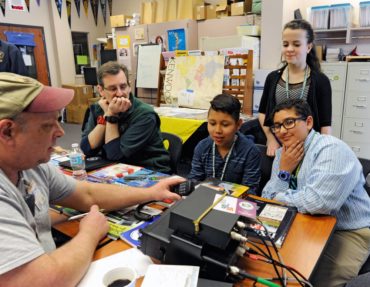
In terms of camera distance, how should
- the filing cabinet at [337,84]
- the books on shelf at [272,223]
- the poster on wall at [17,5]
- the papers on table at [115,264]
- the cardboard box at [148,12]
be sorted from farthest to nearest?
the poster on wall at [17,5] → the cardboard box at [148,12] → the filing cabinet at [337,84] → the books on shelf at [272,223] → the papers on table at [115,264]

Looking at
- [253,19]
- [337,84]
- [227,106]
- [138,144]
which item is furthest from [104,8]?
[227,106]

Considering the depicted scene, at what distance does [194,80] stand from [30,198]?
3.16 metres

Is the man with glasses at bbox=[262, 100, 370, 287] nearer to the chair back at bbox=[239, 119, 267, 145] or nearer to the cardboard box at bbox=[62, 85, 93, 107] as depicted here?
the chair back at bbox=[239, 119, 267, 145]

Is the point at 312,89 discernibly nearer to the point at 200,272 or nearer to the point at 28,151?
the point at 200,272

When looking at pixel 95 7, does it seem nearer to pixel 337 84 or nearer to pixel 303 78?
pixel 337 84

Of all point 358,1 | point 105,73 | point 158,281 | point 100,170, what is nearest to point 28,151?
point 158,281

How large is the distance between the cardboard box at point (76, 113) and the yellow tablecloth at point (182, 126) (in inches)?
139

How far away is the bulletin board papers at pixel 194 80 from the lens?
3.72 meters

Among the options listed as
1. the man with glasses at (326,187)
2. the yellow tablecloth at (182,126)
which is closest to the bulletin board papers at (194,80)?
the yellow tablecloth at (182,126)

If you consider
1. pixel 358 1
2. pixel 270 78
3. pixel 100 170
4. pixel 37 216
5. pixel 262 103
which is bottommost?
pixel 100 170

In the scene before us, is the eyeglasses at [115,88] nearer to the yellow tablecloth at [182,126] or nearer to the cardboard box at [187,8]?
the yellow tablecloth at [182,126]

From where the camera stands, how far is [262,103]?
88.1 inches

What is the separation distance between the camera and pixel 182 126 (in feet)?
11.0

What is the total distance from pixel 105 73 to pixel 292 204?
140 centimetres
